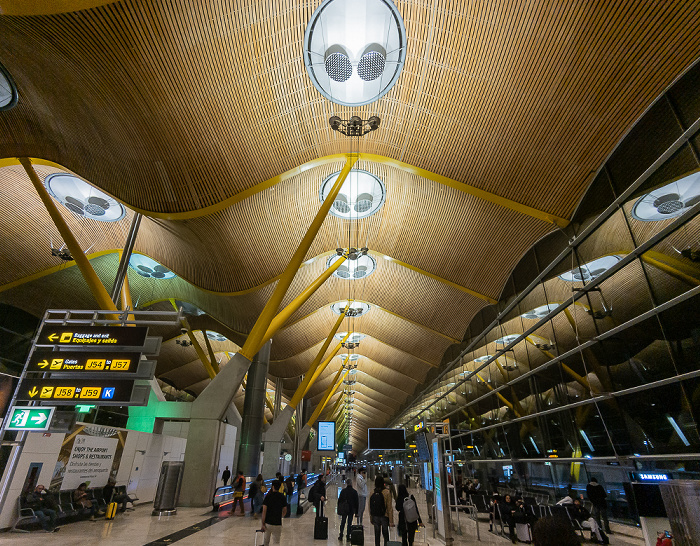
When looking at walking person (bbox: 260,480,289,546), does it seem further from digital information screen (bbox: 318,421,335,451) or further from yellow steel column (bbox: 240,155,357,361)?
digital information screen (bbox: 318,421,335,451)

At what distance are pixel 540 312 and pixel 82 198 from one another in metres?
19.5

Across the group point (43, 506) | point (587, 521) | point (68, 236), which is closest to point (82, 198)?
point (68, 236)

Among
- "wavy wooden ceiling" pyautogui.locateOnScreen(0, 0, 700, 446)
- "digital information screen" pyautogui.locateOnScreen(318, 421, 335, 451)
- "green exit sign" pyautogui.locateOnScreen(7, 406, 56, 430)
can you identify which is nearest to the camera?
"green exit sign" pyautogui.locateOnScreen(7, 406, 56, 430)

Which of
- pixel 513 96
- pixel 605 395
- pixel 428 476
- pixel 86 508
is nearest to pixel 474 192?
pixel 513 96

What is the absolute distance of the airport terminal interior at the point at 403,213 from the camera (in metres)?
7.95

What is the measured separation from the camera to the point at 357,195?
58.6ft

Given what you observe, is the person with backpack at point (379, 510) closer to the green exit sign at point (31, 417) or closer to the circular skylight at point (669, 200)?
the green exit sign at point (31, 417)

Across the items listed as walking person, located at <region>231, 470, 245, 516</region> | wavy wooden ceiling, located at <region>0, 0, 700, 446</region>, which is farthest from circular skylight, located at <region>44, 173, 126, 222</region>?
walking person, located at <region>231, 470, 245, 516</region>

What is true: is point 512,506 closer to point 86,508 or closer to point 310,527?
point 310,527

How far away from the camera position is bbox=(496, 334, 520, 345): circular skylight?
593 inches

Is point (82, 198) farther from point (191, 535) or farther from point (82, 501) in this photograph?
point (191, 535)

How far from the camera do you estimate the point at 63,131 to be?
12141 mm

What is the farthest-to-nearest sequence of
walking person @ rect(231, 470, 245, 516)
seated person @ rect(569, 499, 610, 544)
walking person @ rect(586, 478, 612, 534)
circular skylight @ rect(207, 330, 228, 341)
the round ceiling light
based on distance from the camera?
circular skylight @ rect(207, 330, 228, 341), walking person @ rect(231, 470, 245, 516), the round ceiling light, walking person @ rect(586, 478, 612, 534), seated person @ rect(569, 499, 610, 544)

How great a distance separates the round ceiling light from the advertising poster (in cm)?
1243
